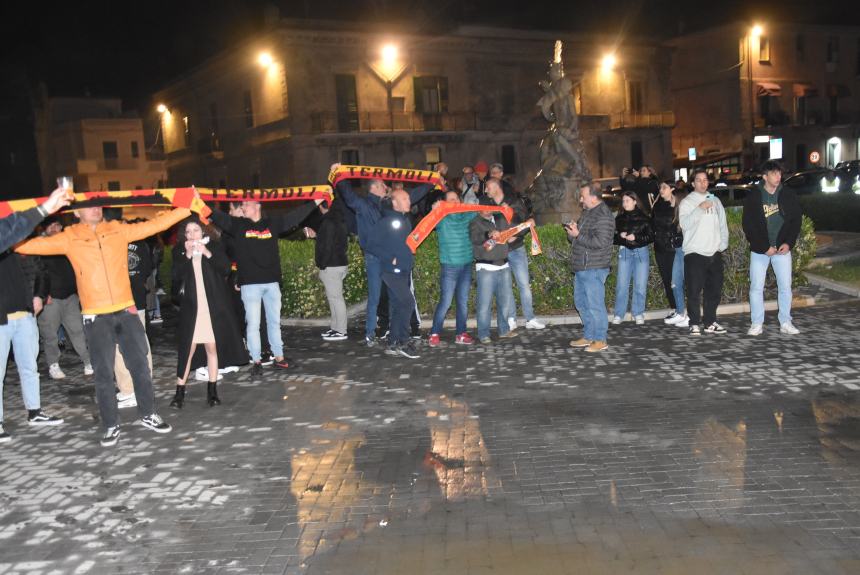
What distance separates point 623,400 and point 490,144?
32.1 meters

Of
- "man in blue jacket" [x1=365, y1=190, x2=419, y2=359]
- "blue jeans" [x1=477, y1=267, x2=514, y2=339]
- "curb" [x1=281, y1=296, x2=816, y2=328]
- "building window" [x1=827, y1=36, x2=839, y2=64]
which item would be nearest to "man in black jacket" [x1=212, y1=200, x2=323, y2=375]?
"man in blue jacket" [x1=365, y1=190, x2=419, y2=359]

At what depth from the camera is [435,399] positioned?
7887mm

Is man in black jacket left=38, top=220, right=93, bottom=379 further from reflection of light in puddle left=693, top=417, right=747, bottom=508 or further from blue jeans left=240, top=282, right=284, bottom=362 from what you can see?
reflection of light in puddle left=693, top=417, right=747, bottom=508

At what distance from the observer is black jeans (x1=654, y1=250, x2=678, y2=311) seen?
1103cm

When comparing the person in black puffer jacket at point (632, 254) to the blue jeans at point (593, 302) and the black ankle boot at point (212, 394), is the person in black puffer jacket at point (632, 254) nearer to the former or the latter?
the blue jeans at point (593, 302)

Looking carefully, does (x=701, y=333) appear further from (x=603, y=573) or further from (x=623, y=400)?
(x=603, y=573)

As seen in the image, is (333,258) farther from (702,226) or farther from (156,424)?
(702,226)

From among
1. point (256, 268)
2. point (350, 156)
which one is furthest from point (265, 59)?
point (256, 268)

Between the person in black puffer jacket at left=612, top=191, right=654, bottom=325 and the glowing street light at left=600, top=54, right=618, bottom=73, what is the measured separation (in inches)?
1293

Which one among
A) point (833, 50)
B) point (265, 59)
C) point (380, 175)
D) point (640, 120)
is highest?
point (833, 50)

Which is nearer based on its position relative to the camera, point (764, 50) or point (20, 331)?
point (20, 331)

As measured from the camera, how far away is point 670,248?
10906 mm

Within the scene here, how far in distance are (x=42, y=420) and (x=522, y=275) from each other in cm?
627

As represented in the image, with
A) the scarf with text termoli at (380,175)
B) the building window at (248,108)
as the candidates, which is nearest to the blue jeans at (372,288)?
the scarf with text termoli at (380,175)
